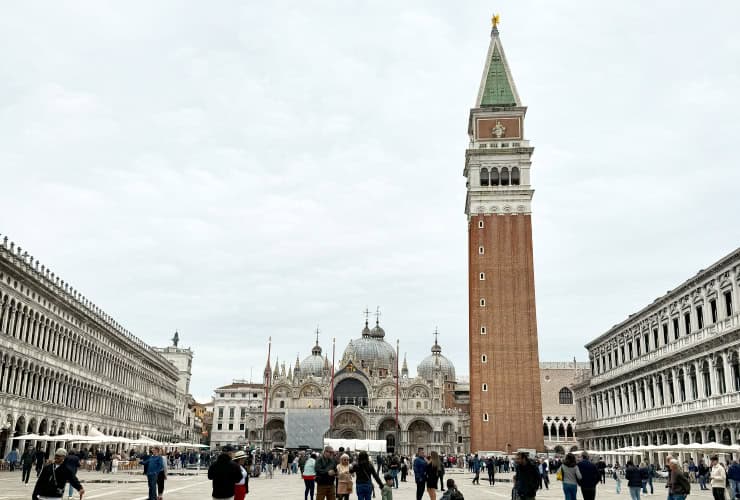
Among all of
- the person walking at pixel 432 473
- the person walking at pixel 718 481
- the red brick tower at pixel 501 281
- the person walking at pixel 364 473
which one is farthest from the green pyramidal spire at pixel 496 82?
the person walking at pixel 364 473

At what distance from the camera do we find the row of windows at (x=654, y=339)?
1633 inches

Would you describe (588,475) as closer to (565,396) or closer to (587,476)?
(587,476)

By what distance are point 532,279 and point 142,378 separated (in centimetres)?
3892

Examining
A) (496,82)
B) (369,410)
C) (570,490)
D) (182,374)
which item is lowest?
(570,490)

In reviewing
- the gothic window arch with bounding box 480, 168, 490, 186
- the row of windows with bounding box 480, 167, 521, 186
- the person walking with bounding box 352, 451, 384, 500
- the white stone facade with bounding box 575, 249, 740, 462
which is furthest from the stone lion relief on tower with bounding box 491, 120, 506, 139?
the person walking with bounding box 352, 451, 384, 500

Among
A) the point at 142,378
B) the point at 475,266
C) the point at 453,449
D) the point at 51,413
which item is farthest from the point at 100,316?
the point at 453,449

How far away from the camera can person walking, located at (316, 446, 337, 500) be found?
1458 centimetres

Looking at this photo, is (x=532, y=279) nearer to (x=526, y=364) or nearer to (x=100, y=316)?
(x=526, y=364)

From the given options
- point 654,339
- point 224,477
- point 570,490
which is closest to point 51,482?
point 224,477

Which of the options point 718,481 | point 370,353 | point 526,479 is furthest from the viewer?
point 370,353

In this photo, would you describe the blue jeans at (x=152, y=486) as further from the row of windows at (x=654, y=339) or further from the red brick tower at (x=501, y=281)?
the red brick tower at (x=501, y=281)

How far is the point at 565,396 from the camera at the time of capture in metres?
91.4

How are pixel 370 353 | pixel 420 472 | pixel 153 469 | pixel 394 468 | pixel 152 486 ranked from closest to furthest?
pixel 152 486
pixel 153 469
pixel 420 472
pixel 394 468
pixel 370 353

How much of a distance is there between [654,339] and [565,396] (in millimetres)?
41974
